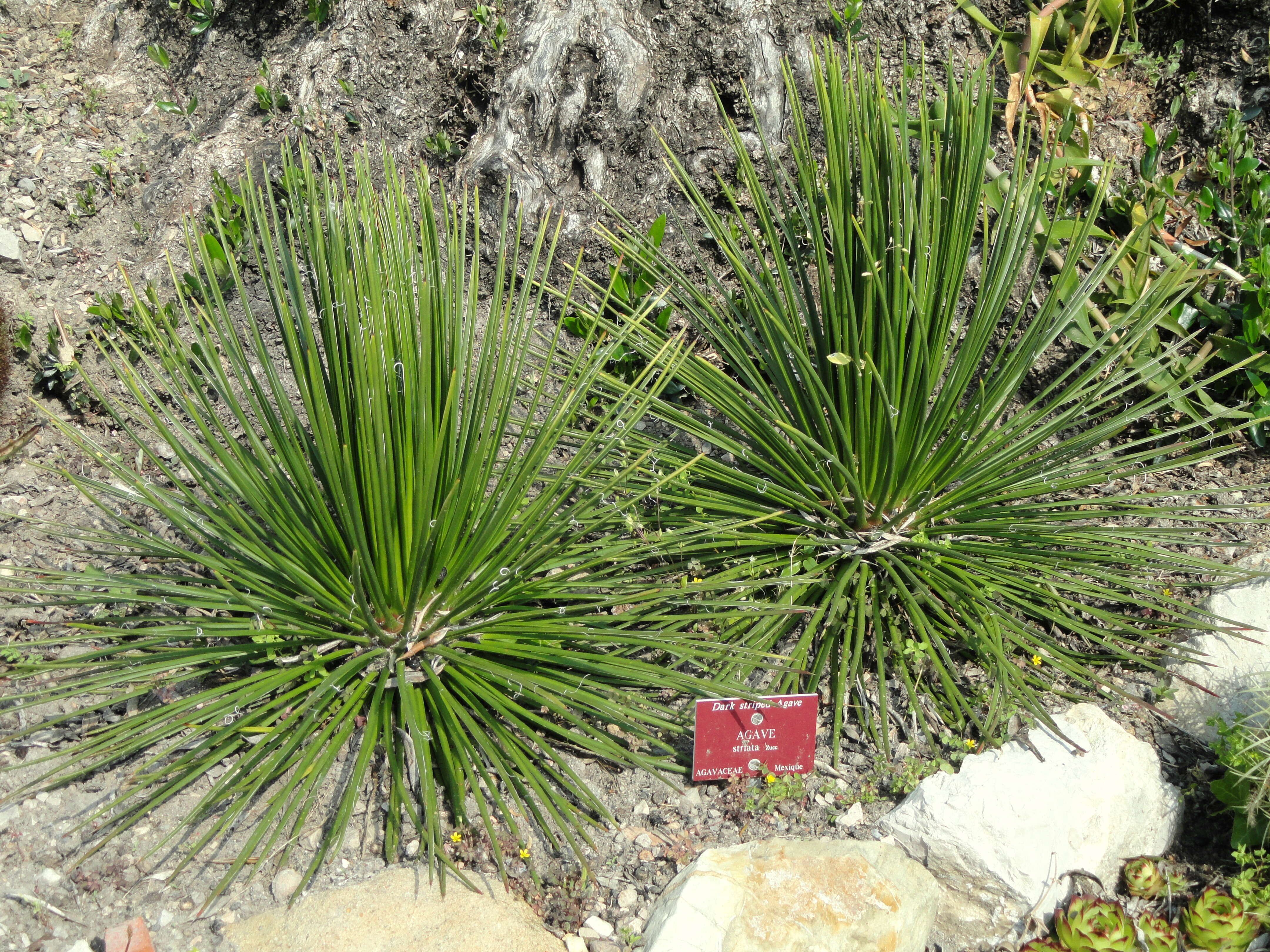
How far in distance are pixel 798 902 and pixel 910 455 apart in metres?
1.01

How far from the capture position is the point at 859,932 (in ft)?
6.18

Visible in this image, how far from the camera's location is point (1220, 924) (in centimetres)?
187

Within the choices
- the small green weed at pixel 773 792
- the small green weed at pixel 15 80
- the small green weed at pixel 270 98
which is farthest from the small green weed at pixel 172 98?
the small green weed at pixel 773 792

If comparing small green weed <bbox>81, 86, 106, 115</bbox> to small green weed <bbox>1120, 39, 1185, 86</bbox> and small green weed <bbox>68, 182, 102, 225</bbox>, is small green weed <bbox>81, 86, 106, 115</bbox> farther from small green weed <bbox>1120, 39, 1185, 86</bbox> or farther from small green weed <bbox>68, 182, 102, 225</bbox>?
small green weed <bbox>1120, 39, 1185, 86</bbox>

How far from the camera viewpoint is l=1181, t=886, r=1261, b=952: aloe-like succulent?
6.15 feet

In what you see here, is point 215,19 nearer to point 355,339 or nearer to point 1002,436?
point 355,339

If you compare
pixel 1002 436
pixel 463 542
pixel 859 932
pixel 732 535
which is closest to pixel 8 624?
pixel 463 542

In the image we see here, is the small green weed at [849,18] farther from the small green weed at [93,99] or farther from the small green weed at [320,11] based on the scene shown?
the small green weed at [93,99]

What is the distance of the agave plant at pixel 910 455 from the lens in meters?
2.12

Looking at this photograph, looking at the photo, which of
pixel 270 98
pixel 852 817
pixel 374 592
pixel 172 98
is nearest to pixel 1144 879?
pixel 852 817

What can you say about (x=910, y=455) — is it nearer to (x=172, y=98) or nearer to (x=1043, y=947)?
(x=1043, y=947)

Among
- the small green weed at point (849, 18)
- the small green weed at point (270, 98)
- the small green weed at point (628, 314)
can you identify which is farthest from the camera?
the small green weed at point (270, 98)

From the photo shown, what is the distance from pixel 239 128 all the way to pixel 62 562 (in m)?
1.70

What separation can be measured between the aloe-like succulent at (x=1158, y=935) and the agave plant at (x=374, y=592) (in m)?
1.02
